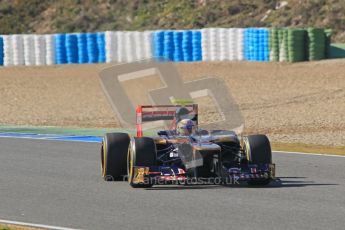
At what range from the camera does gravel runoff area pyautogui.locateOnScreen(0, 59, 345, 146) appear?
24094 millimetres

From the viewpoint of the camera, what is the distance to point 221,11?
162 feet

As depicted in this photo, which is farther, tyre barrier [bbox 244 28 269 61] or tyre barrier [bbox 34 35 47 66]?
tyre barrier [bbox 34 35 47 66]

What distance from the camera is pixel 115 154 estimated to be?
45.3 ft

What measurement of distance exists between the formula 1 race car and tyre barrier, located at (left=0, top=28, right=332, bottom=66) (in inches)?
844

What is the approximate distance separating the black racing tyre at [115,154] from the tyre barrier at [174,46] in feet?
70.3

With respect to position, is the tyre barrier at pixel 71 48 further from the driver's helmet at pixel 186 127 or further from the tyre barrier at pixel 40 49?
the driver's helmet at pixel 186 127

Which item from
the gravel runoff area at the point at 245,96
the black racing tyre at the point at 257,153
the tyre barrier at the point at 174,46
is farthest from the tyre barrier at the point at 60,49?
the black racing tyre at the point at 257,153

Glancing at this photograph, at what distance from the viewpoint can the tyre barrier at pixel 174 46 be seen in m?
35.6

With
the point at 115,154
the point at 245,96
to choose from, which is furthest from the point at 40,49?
the point at 115,154

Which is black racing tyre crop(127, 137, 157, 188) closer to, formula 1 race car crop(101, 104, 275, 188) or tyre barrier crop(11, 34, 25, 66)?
formula 1 race car crop(101, 104, 275, 188)

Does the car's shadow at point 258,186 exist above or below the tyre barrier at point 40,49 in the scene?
below

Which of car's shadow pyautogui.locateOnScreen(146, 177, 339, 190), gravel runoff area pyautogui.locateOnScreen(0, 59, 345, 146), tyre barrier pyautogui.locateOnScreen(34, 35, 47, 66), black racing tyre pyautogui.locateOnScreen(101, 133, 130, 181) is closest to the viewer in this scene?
car's shadow pyautogui.locateOnScreen(146, 177, 339, 190)

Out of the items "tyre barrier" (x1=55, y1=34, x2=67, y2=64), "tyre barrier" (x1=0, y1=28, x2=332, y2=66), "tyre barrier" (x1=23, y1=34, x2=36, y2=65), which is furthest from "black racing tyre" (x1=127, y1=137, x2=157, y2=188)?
"tyre barrier" (x1=23, y1=34, x2=36, y2=65)

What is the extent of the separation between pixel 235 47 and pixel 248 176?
2470 centimetres
